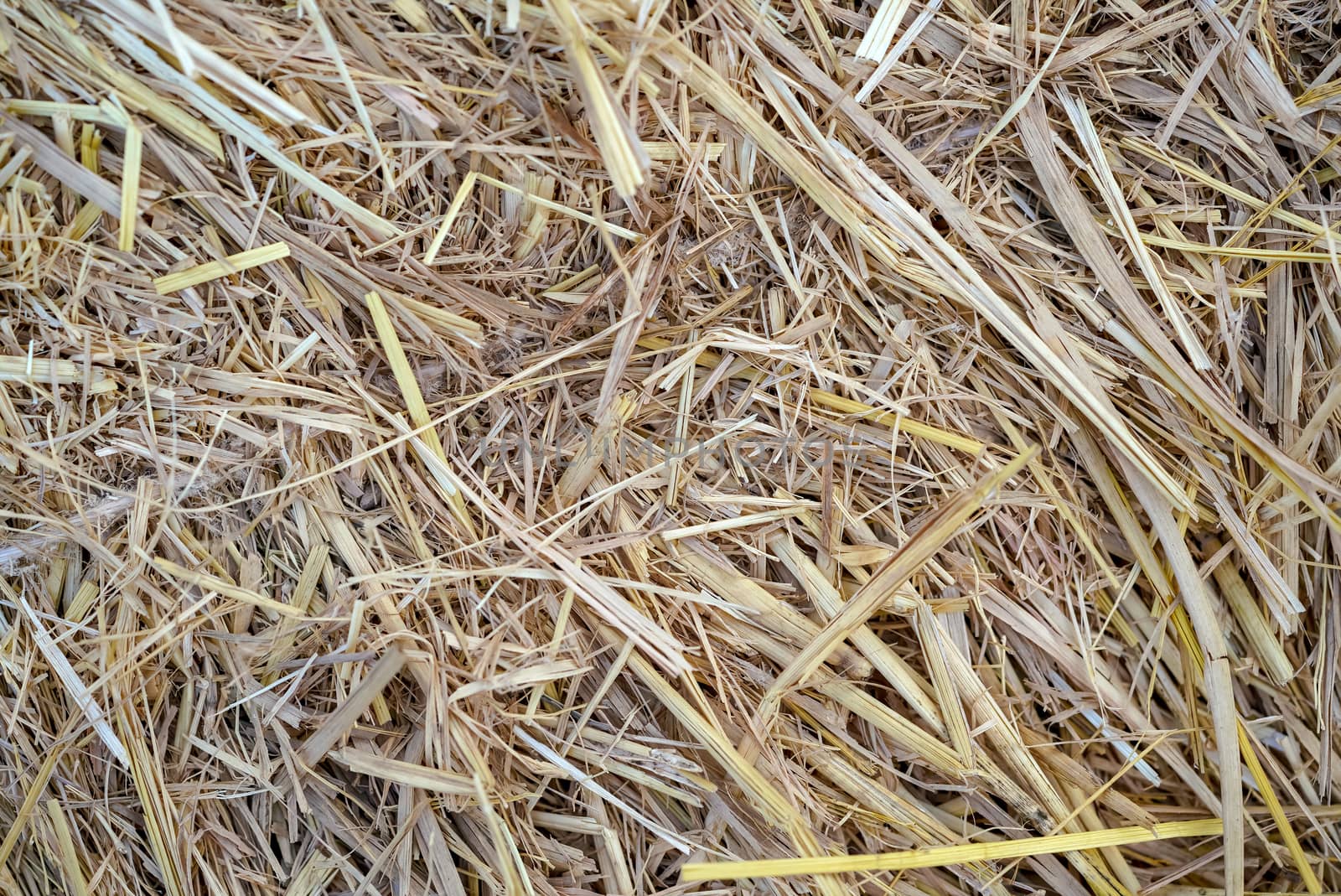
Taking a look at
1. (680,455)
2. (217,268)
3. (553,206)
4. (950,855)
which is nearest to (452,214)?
(553,206)

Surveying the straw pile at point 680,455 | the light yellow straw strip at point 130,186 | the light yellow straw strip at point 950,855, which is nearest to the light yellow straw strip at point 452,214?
the straw pile at point 680,455

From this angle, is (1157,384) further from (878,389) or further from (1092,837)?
(1092,837)

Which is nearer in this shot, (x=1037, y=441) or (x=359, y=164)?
(x=359, y=164)

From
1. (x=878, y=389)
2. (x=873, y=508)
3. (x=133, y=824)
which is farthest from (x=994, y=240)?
(x=133, y=824)

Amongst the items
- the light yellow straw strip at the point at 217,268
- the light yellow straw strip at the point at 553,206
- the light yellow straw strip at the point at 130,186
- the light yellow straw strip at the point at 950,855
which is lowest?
the light yellow straw strip at the point at 950,855

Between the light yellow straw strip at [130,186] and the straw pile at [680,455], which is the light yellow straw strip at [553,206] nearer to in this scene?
the straw pile at [680,455]

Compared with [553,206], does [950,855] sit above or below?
below

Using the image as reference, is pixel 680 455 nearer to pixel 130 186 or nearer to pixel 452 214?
pixel 452 214
